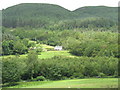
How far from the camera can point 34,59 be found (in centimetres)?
2383

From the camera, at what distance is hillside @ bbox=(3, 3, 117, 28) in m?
86.9

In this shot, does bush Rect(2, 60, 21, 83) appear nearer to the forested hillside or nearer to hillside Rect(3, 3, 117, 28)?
the forested hillside

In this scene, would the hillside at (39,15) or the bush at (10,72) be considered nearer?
the bush at (10,72)

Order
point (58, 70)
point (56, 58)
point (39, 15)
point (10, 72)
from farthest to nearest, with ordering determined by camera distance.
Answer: point (39, 15) → point (56, 58) → point (58, 70) → point (10, 72)

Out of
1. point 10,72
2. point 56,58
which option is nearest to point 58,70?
point 10,72

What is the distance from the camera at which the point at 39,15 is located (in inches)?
4235

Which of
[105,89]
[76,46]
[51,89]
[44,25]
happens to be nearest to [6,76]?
[51,89]

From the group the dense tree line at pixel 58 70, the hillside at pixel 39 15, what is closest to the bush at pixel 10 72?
the dense tree line at pixel 58 70

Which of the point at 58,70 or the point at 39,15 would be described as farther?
the point at 39,15

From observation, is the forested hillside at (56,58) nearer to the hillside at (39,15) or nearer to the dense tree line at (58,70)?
the dense tree line at (58,70)

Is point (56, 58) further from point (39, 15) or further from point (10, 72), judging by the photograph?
point (39, 15)

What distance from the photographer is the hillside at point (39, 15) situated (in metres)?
86.9

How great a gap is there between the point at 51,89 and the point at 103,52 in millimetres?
21359

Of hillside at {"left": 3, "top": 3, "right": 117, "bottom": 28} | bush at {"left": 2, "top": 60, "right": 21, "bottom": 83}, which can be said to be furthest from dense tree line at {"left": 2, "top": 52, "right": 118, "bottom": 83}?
hillside at {"left": 3, "top": 3, "right": 117, "bottom": 28}
